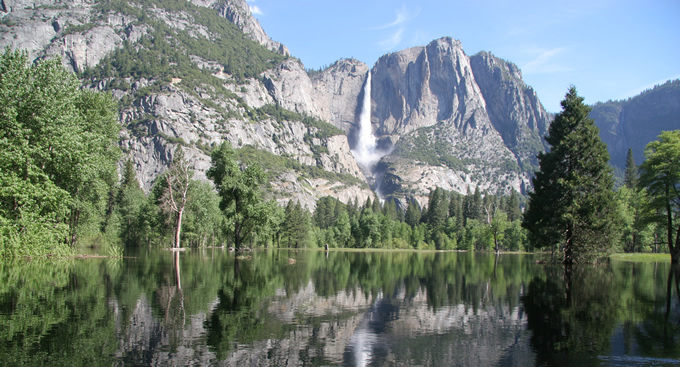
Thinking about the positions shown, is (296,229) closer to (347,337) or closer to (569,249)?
(569,249)

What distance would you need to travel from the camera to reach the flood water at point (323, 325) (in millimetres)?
10172

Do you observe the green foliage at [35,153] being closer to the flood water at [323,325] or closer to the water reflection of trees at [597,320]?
the flood water at [323,325]

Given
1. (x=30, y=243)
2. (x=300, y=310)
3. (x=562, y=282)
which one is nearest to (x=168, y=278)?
(x=30, y=243)

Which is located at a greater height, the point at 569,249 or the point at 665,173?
the point at 665,173

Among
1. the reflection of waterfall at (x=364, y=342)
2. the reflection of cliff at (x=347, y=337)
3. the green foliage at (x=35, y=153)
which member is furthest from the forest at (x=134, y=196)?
the reflection of waterfall at (x=364, y=342)

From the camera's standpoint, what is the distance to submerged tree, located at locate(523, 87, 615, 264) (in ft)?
125

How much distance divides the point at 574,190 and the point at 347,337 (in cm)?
3385

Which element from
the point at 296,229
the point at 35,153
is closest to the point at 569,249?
the point at 35,153

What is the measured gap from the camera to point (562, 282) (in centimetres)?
2769

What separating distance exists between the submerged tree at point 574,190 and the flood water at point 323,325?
50.1 ft

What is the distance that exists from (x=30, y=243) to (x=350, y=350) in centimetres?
2146

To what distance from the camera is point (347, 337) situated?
40.5 ft

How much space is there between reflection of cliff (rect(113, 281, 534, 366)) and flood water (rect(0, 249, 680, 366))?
37 millimetres

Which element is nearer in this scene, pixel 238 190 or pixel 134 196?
pixel 238 190
